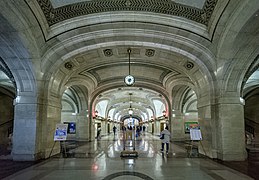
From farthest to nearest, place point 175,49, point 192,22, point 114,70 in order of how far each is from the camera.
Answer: point 114,70 → point 175,49 → point 192,22

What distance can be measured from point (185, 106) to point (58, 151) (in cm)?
1130

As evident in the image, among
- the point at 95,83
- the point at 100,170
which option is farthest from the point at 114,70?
the point at 100,170

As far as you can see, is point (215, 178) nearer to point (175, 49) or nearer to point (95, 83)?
point (175, 49)

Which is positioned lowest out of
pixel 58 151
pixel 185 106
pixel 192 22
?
pixel 58 151

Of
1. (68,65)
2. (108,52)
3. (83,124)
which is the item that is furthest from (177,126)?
(68,65)

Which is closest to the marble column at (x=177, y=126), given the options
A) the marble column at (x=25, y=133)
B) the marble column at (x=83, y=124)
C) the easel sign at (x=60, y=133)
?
the marble column at (x=83, y=124)

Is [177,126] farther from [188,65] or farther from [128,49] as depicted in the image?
[128,49]

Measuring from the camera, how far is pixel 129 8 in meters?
7.40

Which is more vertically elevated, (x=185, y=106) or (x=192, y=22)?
(x=192, y=22)

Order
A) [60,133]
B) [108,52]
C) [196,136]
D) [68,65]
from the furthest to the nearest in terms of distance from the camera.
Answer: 1. [108,52]
2. [68,65]
3. [196,136]
4. [60,133]

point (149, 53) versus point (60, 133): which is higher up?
point (149, 53)

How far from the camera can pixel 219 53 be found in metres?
7.78

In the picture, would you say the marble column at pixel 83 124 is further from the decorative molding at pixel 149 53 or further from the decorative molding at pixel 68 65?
the decorative molding at pixel 149 53

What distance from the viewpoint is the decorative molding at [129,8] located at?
7.16 m
